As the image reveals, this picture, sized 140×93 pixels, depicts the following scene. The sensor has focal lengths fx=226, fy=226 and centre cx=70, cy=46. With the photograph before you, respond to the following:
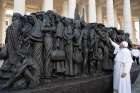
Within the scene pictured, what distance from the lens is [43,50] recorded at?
598 cm

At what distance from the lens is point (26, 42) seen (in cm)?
580

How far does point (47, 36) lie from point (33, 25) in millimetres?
555

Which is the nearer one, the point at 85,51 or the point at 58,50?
Answer: the point at 58,50

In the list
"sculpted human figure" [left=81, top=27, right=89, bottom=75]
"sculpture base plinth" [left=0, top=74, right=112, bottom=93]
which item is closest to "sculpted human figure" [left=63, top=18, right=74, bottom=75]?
"sculpture base plinth" [left=0, top=74, right=112, bottom=93]

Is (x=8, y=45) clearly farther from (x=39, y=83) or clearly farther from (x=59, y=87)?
(x=59, y=87)

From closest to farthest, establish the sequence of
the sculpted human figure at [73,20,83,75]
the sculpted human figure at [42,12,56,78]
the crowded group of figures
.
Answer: the crowded group of figures < the sculpted human figure at [42,12,56,78] < the sculpted human figure at [73,20,83,75]

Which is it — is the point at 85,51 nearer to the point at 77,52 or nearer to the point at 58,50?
the point at 77,52

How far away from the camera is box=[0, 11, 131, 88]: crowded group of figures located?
17.3 ft

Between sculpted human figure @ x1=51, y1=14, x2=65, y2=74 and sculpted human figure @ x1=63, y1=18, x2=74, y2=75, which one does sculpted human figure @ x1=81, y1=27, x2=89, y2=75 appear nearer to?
sculpted human figure @ x1=63, y1=18, x2=74, y2=75

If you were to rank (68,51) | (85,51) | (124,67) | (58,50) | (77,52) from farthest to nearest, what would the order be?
1. (85,51)
2. (77,52)
3. (124,67)
4. (68,51)
5. (58,50)

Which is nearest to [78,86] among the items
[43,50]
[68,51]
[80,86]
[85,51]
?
[80,86]

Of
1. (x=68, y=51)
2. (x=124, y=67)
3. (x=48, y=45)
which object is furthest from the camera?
(x=124, y=67)

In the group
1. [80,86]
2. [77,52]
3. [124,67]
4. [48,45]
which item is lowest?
[80,86]

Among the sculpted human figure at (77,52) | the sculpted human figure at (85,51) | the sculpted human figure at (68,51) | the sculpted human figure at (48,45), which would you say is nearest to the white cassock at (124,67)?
the sculpted human figure at (85,51)
